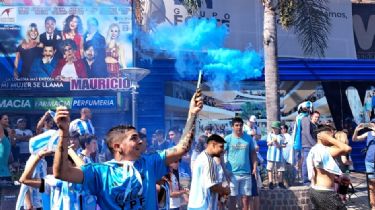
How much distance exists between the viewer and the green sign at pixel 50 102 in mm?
15469

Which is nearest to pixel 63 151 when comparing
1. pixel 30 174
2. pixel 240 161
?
pixel 30 174

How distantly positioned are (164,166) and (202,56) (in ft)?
A: 42.3

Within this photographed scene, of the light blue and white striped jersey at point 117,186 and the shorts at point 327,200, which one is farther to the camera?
the shorts at point 327,200

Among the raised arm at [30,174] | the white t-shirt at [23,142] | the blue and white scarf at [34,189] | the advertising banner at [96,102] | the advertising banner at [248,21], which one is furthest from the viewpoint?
the advertising banner at [248,21]

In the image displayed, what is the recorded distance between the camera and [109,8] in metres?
16.2

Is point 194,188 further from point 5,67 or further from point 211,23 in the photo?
point 211,23

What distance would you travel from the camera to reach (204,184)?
6207 millimetres

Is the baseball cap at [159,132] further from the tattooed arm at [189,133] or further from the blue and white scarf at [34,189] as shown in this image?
the tattooed arm at [189,133]

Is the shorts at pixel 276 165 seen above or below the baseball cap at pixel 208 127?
below

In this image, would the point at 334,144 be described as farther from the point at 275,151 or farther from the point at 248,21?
the point at 248,21

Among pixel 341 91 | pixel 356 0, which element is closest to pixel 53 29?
pixel 341 91

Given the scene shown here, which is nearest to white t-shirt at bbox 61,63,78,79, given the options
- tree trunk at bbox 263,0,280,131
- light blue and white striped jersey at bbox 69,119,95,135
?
tree trunk at bbox 263,0,280,131

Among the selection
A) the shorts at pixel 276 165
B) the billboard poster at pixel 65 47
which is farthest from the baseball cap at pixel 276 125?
the billboard poster at pixel 65 47

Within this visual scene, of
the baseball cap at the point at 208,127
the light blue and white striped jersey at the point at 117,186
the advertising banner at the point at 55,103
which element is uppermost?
the advertising banner at the point at 55,103
